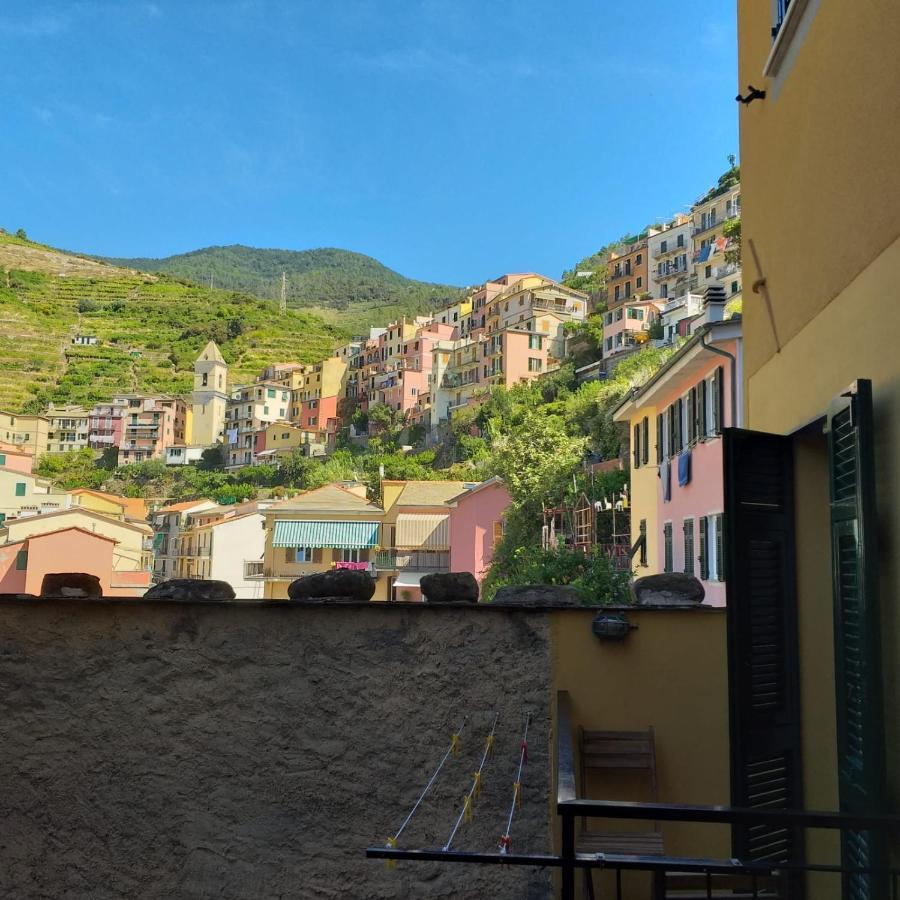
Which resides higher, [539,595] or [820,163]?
[820,163]

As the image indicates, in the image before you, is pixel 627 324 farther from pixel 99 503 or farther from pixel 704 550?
pixel 704 550

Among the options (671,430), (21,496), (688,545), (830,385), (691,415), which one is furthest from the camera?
(21,496)

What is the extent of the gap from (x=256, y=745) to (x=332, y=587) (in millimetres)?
760

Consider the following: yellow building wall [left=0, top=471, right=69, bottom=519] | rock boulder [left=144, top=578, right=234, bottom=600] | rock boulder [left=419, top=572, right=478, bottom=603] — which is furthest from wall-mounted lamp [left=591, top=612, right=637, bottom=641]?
yellow building wall [left=0, top=471, right=69, bottom=519]

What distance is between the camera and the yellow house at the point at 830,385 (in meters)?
2.74

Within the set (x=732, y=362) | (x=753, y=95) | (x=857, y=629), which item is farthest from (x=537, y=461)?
(x=857, y=629)

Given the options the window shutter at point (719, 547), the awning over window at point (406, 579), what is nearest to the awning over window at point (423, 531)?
the awning over window at point (406, 579)

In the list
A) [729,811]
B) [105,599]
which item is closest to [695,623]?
[729,811]

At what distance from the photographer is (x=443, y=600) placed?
4.47 metres

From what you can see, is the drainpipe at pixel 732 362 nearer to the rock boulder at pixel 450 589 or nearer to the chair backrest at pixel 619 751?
the rock boulder at pixel 450 589

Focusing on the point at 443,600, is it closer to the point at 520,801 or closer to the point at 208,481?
the point at 520,801

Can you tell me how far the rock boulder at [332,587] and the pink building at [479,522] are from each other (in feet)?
107

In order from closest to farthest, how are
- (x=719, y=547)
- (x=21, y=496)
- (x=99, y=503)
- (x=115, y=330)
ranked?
(x=719, y=547) < (x=21, y=496) < (x=99, y=503) < (x=115, y=330)

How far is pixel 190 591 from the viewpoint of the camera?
4391 mm
